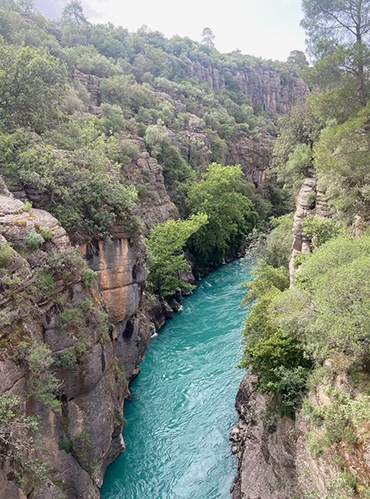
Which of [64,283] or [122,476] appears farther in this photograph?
[122,476]

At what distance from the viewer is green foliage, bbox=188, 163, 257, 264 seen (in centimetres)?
Answer: 3450

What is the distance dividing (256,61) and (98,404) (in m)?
85.3

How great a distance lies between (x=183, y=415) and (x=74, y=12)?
2753 inches

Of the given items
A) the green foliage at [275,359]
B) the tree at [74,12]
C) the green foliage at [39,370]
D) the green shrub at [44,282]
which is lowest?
the green foliage at [275,359]

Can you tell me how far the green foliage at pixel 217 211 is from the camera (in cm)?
3450

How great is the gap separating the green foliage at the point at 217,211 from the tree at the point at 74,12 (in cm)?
4433

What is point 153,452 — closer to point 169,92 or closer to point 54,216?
point 54,216

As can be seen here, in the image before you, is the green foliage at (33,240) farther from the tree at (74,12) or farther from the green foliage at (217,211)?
the tree at (74,12)

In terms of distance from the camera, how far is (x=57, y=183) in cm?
1322

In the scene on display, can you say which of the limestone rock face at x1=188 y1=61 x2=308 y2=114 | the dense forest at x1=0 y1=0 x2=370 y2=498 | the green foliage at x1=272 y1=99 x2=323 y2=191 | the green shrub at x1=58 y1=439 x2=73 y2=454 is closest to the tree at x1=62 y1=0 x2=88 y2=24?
the limestone rock face at x1=188 y1=61 x2=308 y2=114

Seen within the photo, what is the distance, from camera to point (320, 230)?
15359 millimetres

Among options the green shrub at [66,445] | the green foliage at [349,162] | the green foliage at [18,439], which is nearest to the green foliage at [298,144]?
the green foliage at [349,162]

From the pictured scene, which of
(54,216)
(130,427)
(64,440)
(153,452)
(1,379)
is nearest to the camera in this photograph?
(1,379)

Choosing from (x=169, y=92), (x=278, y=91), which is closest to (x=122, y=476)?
(x=169, y=92)
